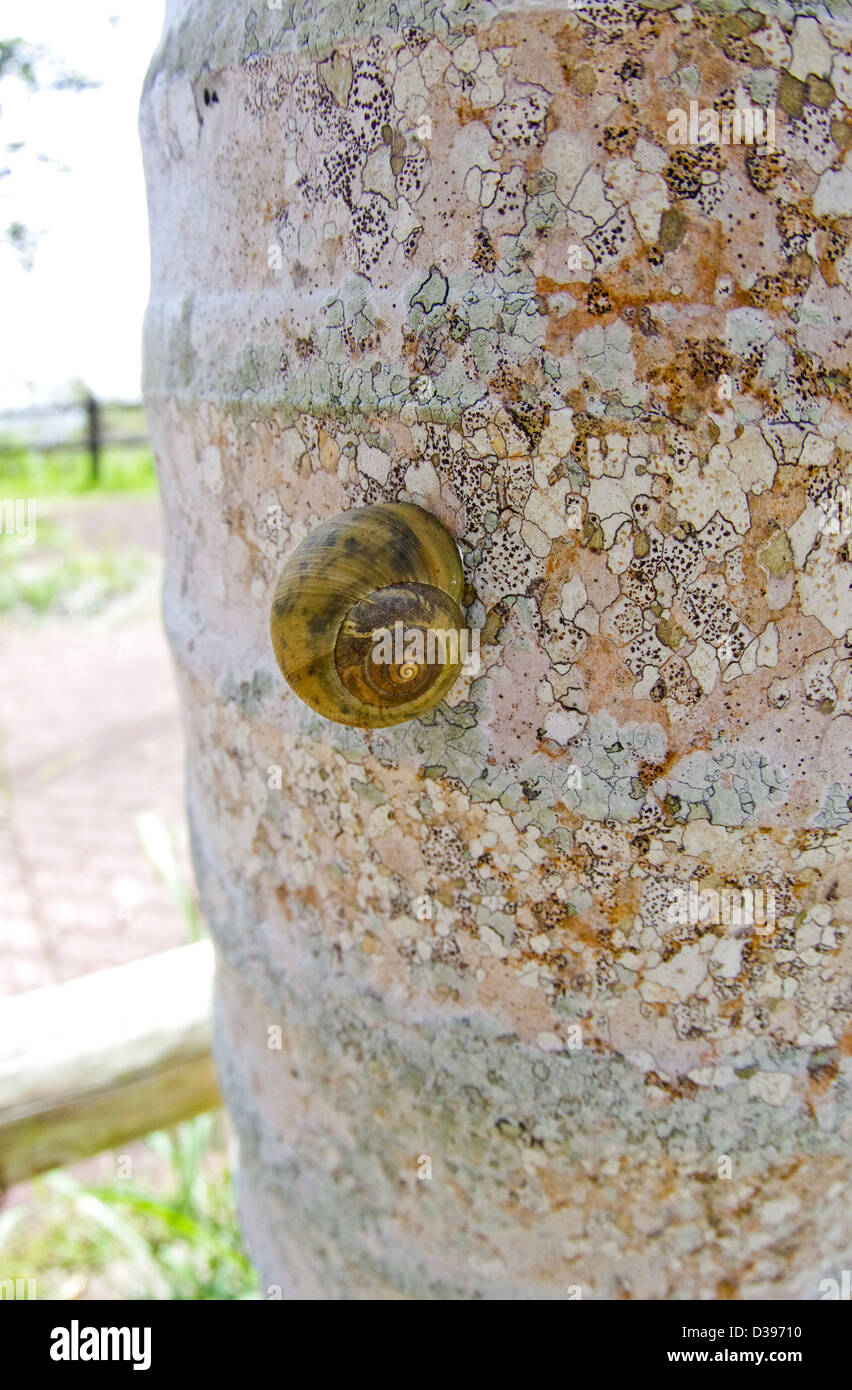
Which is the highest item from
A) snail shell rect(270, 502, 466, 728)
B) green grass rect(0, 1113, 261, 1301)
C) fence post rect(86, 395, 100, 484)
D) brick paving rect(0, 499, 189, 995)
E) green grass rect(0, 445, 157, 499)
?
fence post rect(86, 395, 100, 484)

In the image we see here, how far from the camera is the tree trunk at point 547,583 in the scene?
65 centimetres

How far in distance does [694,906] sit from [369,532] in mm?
364

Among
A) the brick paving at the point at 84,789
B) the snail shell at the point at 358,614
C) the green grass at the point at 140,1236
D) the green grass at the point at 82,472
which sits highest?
the green grass at the point at 82,472

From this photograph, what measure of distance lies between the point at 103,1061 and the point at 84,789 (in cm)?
263

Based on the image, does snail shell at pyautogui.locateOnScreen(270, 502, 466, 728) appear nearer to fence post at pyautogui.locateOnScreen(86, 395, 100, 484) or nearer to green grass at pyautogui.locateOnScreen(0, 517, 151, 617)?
green grass at pyautogui.locateOnScreen(0, 517, 151, 617)

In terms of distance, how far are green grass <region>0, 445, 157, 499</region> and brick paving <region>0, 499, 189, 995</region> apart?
1.99m

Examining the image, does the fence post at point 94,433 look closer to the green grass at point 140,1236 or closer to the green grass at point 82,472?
the green grass at point 82,472

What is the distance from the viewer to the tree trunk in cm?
65

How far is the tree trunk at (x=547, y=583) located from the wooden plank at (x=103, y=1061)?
2.97 feet

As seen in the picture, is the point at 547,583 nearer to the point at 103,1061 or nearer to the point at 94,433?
the point at 103,1061

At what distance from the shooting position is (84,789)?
4.20m

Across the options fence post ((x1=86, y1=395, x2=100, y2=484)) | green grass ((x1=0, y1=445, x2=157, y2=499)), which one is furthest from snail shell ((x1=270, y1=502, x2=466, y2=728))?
fence post ((x1=86, y1=395, x2=100, y2=484))

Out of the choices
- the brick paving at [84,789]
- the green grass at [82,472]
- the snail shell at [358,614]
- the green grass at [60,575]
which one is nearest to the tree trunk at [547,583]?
the snail shell at [358,614]
